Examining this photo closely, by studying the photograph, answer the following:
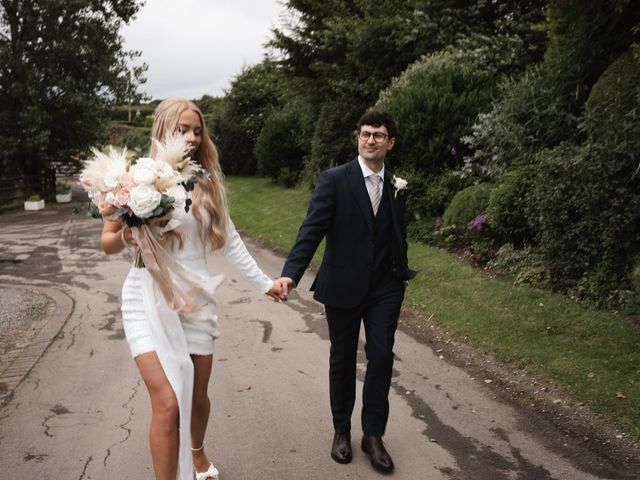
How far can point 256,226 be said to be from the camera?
56.7 ft

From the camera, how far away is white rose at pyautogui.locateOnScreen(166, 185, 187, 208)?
3.28 metres

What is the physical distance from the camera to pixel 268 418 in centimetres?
495

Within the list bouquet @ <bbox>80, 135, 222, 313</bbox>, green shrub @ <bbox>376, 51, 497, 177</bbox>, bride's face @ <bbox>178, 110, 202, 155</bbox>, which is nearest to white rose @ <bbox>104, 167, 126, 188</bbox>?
bouquet @ <bbox>80, 135, 222, 313</bbox>

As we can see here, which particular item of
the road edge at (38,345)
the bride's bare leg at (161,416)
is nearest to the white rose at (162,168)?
the bride's bare leg at (161,416)

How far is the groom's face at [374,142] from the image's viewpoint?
4.09 metres

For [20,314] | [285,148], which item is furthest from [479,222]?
[285,148]

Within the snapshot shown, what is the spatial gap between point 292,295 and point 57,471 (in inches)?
215

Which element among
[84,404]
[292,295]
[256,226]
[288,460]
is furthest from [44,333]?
[256,226]

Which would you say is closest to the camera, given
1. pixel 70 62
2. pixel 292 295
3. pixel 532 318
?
pixel 532 318

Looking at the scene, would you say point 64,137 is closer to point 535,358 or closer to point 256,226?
point 256,226

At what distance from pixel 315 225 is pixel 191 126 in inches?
41.4

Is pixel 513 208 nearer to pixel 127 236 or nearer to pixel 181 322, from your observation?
pixel 181 322

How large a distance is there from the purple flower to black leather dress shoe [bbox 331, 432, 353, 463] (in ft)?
21.8

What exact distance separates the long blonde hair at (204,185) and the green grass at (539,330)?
3.31 metres
